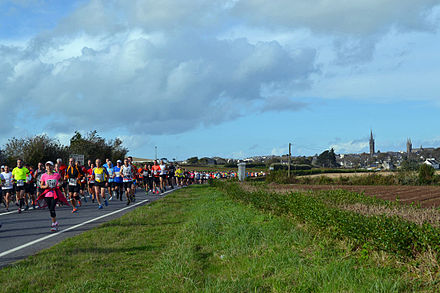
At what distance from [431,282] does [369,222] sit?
144 cm

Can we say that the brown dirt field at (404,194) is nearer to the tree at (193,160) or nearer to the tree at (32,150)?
the tree at (32,150)

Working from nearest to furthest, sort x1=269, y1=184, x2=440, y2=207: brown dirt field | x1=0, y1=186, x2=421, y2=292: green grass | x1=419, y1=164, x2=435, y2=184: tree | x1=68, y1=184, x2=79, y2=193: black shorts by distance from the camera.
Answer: x1=0, y1=186, x2=421, y2=292: green grass, x1=269, y1=184, x2=440, y2=207: brown dirt field, x1=68, y1=184, x2=79, y2=193: black shorts, x1=419, y1=164, x2=435, y2=184: tree

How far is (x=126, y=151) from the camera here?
229 feet

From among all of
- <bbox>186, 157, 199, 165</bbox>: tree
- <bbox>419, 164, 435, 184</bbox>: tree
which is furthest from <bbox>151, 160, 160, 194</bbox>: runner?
<bbox>186, 157, 199, 165</bbox>: tree

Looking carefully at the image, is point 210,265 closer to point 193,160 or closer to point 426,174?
point 426,174

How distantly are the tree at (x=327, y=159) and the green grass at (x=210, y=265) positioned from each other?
142007mm

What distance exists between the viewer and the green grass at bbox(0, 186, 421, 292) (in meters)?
5.85

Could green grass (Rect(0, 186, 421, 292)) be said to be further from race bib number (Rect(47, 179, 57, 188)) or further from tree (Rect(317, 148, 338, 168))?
tree (Rect(317, 148, 338, 168))

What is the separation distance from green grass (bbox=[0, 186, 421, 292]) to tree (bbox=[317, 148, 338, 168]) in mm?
142007

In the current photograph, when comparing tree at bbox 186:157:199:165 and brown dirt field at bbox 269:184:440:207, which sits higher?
tree at bbox 186:157:199:165

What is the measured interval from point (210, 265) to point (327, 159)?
478 ft

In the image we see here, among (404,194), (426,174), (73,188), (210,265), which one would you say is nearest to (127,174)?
(73,188)

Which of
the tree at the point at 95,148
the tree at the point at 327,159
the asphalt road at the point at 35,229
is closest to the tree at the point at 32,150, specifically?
the tree at the point at 95,148

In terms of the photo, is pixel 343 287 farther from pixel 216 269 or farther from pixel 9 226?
pixel 9 226
